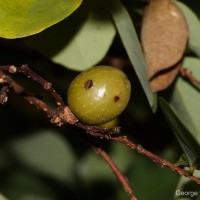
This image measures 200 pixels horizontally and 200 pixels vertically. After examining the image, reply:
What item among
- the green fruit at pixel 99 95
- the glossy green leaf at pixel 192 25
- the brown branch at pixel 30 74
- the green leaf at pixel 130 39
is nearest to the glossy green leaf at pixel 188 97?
the glossy green leaf at pixel 192 25

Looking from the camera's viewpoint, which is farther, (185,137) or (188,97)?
(188,97)

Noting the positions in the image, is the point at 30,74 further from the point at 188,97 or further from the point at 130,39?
the point at 188,97

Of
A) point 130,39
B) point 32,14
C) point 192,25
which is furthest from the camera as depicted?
point 192,25

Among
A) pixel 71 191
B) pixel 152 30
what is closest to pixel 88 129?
pixel 152 30

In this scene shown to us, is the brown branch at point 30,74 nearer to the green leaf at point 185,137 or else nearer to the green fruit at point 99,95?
the green fruit at point 99,95

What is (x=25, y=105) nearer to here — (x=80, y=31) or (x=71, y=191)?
(x=71, y=191)

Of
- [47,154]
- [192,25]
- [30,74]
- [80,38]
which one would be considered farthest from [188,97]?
[47,154]
